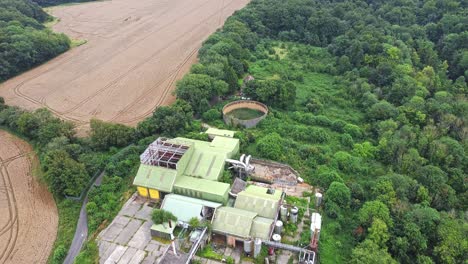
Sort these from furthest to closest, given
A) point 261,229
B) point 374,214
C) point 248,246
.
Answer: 1. point 374,214
2. point 261,229
3. point 248,246

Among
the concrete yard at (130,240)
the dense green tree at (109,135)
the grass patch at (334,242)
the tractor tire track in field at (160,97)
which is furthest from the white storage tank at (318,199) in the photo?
the tractor tire track in field at (160,97)

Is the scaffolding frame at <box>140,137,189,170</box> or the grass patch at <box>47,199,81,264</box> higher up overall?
the scaffolding frame at <box>140,137,189,170</box>

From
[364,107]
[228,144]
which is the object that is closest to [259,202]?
[228,144]

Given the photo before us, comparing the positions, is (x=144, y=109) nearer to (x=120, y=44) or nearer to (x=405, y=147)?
(x=120, y=44)

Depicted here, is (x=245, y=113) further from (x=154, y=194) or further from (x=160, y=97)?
(x=154, y=194)

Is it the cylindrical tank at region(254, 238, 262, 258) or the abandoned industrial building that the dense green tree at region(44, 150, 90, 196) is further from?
the cylindrical tank at region(254, 238, 262, 258)

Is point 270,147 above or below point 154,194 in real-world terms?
above

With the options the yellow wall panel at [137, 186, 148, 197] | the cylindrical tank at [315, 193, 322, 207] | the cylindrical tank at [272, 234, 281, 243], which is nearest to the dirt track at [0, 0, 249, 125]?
the yellow wall panel at [137, 186, 148, 197]
